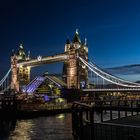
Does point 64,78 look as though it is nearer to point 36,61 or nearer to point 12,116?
point 36,61

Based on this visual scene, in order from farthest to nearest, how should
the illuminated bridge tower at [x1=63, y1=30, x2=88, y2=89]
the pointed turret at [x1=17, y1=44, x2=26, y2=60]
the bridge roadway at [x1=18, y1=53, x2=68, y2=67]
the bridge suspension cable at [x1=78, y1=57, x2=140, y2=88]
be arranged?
the pointed turret at [x1=17, y1=44, x2=26, y2=60]
the bridge roadway at [x1=18, y1=53, x2=68, y2=67]
the illuminated bridge tower at [x1=63, y1=30, x2=88, y2=89]
the bridge suspension cable at [x1=78, y1=57, x2=140, y2=88]

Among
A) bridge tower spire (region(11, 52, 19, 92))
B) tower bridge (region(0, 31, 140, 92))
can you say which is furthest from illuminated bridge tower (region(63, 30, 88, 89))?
bridge tower spire (region(11, 52, 19, 92))

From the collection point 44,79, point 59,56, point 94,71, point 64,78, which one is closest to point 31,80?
point 44,79

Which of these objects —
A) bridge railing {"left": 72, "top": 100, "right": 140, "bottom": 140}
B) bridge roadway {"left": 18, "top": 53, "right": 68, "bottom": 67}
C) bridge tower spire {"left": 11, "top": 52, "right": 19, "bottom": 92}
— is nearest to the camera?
bridge railing {"left": 72, "top": 100, "right": 140, "bottom": 140}

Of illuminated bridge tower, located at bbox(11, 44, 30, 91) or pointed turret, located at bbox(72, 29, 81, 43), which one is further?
illuminated bridge tower, located at bbox(11, 44, 30, 91)

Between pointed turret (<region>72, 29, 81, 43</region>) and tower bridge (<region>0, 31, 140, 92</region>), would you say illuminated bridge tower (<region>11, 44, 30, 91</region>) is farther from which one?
pointed turret (<region>72, 29, 81, 43</region>)

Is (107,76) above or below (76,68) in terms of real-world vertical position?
below

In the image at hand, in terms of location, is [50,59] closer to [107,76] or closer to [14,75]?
[107,76]

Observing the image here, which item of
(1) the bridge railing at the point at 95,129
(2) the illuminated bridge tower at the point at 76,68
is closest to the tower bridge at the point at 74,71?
(2) the illuminated bridge tower at the point at 76,68

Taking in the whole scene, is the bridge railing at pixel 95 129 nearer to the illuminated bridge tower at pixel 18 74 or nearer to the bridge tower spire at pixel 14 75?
the illuminated bridge tower at pixel 18 74

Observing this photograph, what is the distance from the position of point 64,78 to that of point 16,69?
22.4 metres

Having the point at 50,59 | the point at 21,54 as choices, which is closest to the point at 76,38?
the point at 50,59

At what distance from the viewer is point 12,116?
5728 centimetres

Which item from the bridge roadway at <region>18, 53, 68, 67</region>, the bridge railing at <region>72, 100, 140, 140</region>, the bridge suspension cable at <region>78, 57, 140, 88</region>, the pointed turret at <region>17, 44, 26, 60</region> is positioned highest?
the pointed turret at <region>17, 44, 26, 60</region>
